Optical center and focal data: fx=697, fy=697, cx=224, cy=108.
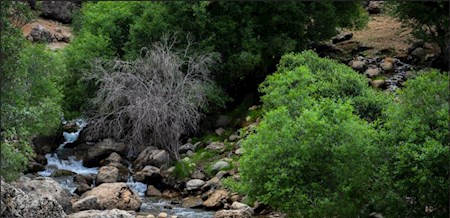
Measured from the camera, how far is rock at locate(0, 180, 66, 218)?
520 inches

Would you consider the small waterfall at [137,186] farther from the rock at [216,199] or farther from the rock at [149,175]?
the rock at [216,199]

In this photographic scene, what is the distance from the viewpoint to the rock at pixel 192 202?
21.0 meters

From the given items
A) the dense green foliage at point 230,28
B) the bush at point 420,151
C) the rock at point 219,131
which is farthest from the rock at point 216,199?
the bush at point 420,151

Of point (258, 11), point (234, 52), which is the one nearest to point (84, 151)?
point (234, 52)

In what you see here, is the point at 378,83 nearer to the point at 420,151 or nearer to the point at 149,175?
the point at 149,175

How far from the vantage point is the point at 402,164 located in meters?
13.8

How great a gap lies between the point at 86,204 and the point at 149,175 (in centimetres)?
432

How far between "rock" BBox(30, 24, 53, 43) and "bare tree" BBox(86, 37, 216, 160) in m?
10.9

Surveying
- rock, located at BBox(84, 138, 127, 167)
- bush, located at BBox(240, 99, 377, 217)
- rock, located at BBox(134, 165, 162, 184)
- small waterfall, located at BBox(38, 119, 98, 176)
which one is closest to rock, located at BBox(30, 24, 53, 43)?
small waterfall, located at BBox(38, 119, 98, 176)

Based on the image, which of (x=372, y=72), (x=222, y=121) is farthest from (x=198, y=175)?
(x=372, y=72)

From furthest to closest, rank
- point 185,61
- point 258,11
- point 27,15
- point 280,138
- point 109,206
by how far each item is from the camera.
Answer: point 258,11 → point 185,61 → point 109,206 → point 280,138 → point 27,15

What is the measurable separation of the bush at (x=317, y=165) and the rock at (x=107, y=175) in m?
8.39

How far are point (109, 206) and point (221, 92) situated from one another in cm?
821

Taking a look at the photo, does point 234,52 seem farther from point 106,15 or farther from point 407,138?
point 407,138
